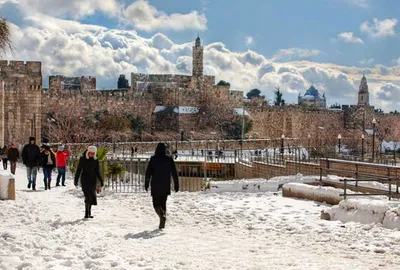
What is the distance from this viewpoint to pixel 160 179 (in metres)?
9.05

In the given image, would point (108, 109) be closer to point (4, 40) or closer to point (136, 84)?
point (136, 84)

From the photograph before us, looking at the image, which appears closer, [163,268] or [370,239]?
[163,268]

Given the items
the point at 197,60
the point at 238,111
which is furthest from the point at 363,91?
the point at 238,111

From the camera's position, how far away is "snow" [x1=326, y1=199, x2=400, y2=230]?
27.6ft

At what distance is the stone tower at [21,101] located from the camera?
102 ft

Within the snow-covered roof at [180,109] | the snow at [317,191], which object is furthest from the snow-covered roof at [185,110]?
the snow at [317,191]

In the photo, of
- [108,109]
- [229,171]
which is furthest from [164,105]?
[229,171]

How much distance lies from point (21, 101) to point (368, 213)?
25.9 meters

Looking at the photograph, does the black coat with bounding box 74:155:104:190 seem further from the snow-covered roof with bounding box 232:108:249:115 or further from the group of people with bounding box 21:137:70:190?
the snow-covered roof with bounding box 232:108:249:115

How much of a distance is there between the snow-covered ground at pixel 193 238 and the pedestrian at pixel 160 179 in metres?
0.32

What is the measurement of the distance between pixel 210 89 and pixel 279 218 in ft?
148

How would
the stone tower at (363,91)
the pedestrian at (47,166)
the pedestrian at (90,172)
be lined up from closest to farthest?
the pedestrian at (90,172), the pedestrian at (47,166), the stone tower at (363,91)

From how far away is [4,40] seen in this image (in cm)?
1012

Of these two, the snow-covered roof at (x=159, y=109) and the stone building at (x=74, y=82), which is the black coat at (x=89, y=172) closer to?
the snow-covered roof at (x=159, y=109)
